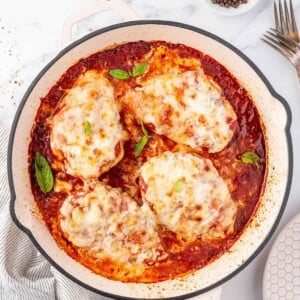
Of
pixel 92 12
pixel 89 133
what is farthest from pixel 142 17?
pixel 89 133

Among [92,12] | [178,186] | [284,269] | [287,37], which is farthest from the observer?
[284,269]

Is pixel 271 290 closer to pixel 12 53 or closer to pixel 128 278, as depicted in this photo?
pixel 128 278

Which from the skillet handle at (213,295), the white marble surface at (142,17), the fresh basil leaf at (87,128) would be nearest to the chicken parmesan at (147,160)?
the fresh basil leaf at (87,128)

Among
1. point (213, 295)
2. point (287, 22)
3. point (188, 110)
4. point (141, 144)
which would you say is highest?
point (287, 22)

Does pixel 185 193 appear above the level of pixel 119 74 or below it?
below

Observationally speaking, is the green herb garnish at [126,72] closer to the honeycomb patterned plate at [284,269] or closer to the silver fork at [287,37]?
the silver fork at [287,37]

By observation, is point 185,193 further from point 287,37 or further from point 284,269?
point 287,37
